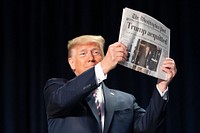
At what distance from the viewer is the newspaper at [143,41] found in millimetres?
1445

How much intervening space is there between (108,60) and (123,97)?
0.33 m

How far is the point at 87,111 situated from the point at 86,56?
0.21 m

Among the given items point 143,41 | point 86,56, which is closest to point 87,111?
point 86,56

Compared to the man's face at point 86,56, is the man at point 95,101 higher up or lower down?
lower down

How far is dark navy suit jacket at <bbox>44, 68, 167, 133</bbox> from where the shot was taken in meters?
1.48

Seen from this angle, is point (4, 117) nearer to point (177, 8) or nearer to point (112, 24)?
point (112, 24)

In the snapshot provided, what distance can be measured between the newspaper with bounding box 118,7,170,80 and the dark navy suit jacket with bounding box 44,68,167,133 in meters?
0.13

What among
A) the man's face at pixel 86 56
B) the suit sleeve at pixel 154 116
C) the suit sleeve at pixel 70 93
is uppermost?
the man's face at pixel 86 56

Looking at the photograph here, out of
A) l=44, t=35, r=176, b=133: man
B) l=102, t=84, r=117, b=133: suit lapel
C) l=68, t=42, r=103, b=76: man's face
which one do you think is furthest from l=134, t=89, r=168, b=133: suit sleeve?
l=68, t=42, r=103, b=76: man's face

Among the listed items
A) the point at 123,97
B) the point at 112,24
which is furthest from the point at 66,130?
the point at 112,24

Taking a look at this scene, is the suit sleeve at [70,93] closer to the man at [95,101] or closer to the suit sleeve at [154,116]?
the man at [95,101]

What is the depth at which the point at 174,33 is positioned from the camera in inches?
101

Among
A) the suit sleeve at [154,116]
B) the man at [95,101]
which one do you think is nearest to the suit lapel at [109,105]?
the man at [95,101]

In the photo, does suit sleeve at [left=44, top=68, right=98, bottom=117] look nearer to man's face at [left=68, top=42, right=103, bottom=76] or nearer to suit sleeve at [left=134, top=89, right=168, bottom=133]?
man's face at [left=68, top=42, right=103, bottom=76]
